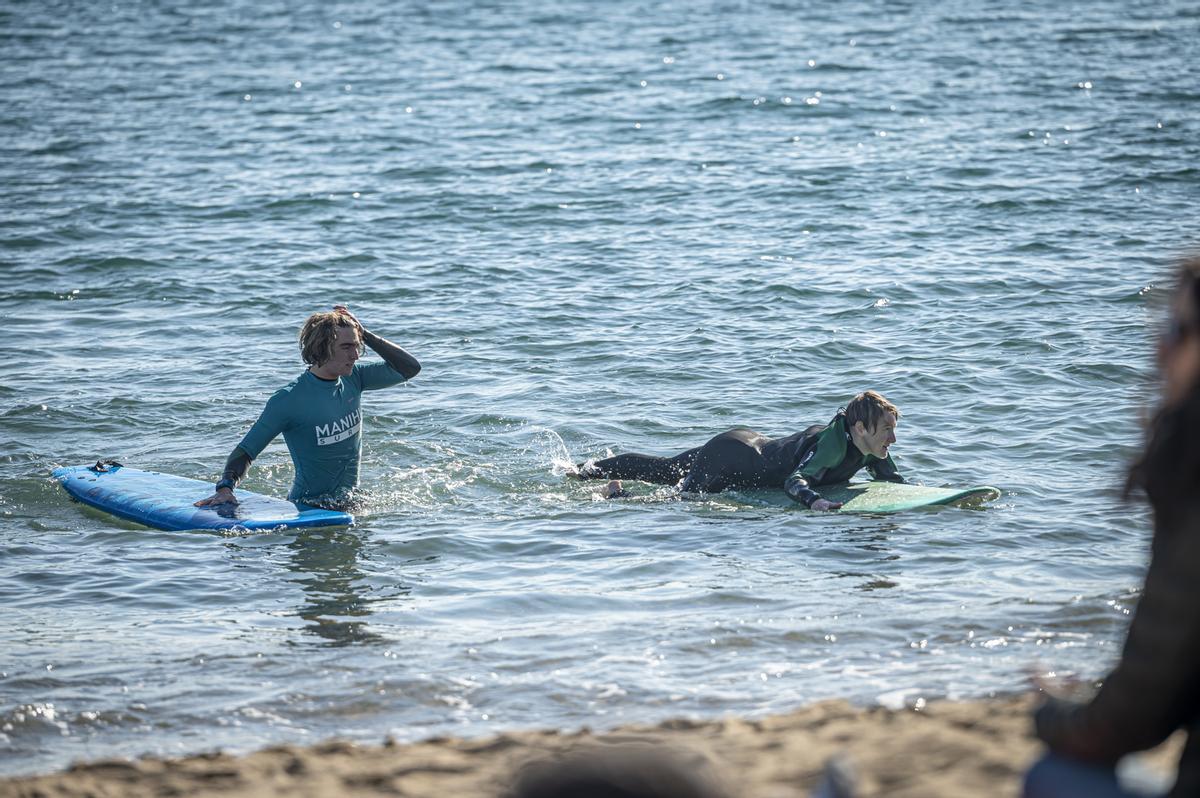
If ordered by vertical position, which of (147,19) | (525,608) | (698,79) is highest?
(147,19)

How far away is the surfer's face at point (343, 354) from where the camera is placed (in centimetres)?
883

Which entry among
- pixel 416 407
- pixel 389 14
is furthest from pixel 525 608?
pixel 389 14

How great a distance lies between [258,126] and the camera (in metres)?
24.0

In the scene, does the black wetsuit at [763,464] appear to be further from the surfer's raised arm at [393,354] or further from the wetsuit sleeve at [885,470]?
the surfer's raised arm at [393,354]

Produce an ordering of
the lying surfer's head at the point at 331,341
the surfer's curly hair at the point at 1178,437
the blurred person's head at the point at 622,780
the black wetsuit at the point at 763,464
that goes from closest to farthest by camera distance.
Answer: the blurred person's head at the point at 622,780, the surfer's curly hair at the point at 1178,437, the lying surfer's head at the point at 331,341, the black wetsuit at the point at 763,464

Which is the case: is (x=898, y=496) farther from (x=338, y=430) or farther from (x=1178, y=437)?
(x=1178, y=437)

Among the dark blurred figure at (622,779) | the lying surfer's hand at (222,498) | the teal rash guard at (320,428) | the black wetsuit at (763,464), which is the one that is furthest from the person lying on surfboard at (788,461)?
the dark blurred figure at (622,779)

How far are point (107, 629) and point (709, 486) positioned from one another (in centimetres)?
427

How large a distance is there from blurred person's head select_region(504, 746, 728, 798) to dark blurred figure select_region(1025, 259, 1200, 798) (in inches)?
48.4

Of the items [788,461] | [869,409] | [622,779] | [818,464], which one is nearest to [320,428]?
[788,461]

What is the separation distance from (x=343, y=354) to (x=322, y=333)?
0.66 feet

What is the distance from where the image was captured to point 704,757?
174 inches

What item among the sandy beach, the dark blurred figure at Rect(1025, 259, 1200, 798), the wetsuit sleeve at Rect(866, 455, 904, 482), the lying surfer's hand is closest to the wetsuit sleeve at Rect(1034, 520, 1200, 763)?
the dark blurred figure at Rect(1025, 259, 1200, 798)

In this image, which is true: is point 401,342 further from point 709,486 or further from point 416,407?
point 709,486
